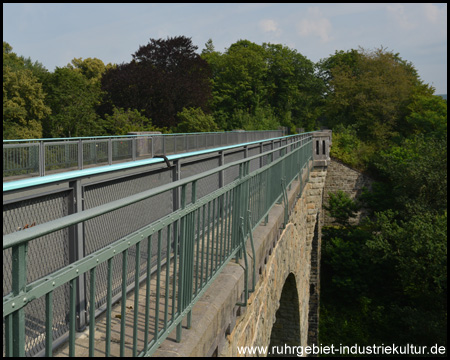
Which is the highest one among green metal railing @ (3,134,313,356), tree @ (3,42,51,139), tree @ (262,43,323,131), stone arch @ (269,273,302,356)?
tree @ (262,43,323,131)

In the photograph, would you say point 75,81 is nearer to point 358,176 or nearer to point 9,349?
point 358,176

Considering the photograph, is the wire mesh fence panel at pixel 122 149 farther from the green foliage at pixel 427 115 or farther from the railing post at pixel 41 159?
the green foliage at pixel 427 115

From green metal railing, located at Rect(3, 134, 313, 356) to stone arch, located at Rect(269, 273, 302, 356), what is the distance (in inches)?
325

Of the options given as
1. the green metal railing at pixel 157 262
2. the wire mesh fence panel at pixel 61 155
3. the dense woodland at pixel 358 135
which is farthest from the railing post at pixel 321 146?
the green metal railing at pixel 157 262

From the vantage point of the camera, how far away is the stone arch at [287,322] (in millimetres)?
14127

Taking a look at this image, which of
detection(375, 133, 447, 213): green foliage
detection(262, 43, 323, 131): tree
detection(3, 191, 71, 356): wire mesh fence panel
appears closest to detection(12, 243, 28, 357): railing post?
detection(3, 191, 71, 356): wire mesh fence panel

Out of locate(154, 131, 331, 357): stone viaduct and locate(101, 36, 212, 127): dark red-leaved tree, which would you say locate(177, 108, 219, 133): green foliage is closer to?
locate(101, 36, 212, 127): dark red-leaved tree

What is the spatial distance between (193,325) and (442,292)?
74.1ft

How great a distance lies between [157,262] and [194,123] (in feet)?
103

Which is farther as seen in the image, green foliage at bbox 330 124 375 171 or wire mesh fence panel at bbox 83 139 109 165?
green foliage at bbox 330 124 375 171

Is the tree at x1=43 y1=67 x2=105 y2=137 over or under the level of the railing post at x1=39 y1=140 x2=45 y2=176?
over

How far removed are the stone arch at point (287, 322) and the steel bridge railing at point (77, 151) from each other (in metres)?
6.91

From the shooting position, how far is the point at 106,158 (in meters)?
13.8

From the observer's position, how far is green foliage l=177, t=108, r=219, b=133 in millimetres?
33812
